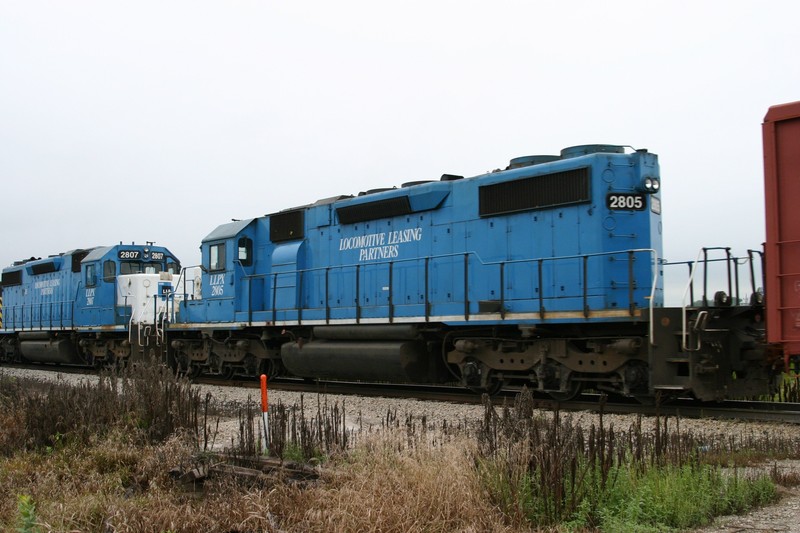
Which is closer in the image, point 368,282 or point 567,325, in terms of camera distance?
point 567,325

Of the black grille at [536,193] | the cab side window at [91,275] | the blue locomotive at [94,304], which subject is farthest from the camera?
the cab side window at [91,275]

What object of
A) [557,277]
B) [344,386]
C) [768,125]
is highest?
[768,125]

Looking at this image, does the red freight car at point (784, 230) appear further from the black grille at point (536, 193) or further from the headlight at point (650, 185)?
the black grille at point (536, 193)

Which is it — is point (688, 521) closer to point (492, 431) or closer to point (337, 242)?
point (492, 431)

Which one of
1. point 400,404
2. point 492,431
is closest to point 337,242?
point 400,404

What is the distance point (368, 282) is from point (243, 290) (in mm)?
3836

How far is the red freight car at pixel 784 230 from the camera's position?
8461 mm

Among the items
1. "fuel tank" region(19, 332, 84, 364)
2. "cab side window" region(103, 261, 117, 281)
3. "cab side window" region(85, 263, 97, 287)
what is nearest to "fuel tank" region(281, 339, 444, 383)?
"cab side window" region(103, 261, 117, 281)

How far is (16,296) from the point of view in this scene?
99.3ft

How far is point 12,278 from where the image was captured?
3075cm

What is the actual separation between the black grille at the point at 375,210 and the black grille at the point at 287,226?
128 cm

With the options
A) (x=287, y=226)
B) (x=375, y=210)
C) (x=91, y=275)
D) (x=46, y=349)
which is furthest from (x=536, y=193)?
(x=46, y=349)

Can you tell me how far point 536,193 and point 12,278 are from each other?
2549cm

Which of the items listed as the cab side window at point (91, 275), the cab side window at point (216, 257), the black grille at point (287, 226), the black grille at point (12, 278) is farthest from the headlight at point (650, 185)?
the black grille at point (12, 278)
